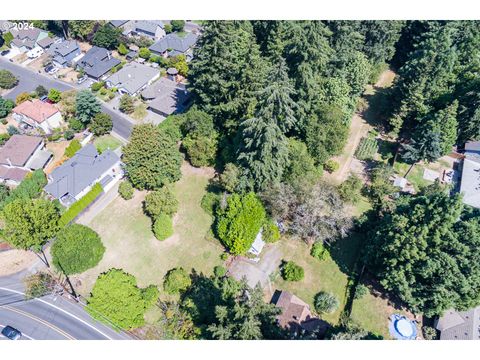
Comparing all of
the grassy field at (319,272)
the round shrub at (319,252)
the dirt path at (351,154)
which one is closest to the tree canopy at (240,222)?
the grassy field at (319,272)

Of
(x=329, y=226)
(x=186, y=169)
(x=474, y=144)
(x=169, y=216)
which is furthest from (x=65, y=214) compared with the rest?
(x=474, y=144)

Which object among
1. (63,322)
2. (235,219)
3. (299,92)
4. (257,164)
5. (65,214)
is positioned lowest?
(63,322)

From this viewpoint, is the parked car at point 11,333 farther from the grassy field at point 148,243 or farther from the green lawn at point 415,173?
the green lawn at point 415,173

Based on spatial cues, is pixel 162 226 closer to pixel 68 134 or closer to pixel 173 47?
pixel 68 134

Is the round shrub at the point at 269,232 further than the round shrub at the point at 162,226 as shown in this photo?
Yes

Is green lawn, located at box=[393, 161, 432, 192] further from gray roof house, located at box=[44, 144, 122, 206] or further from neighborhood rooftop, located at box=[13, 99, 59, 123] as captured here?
neighborhood rooftop, located at box=[13, 99, 59, 123]

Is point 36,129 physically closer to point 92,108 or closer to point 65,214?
point 92,108
